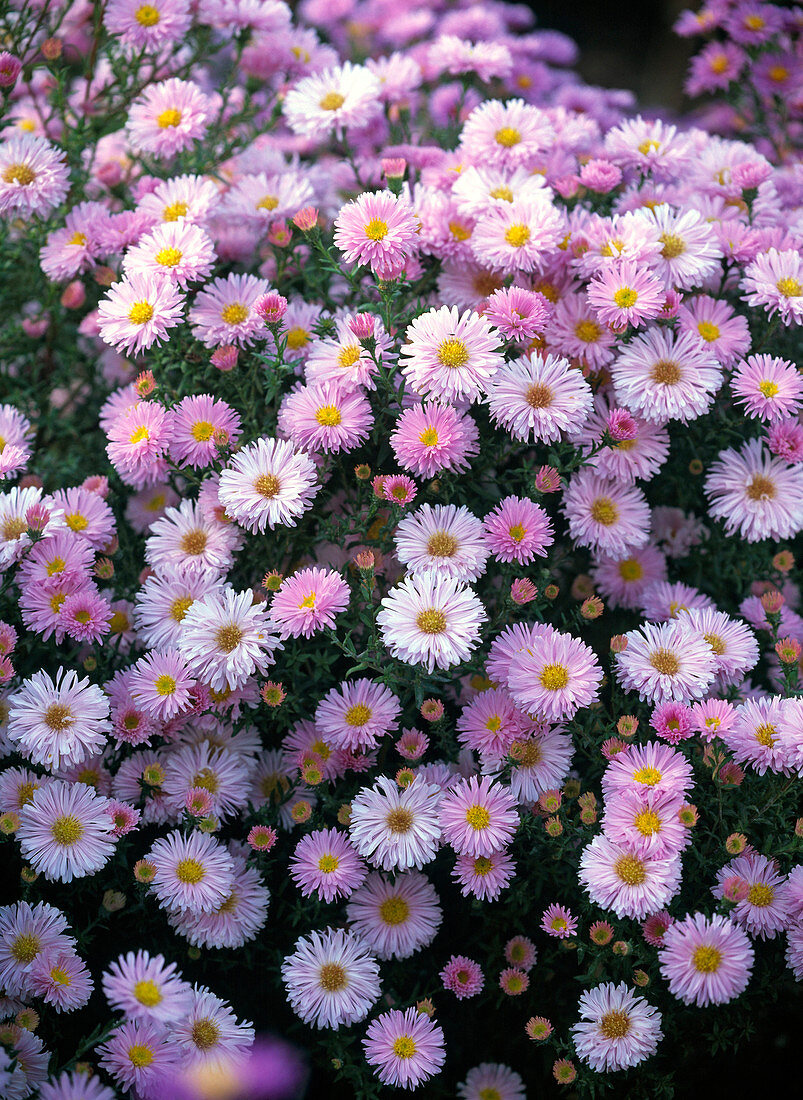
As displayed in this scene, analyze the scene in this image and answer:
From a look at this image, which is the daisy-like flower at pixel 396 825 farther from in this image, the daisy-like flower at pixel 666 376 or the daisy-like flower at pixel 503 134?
the daisy-like flower at pixel 503 134

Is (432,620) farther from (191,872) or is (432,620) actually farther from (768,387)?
(768,387)

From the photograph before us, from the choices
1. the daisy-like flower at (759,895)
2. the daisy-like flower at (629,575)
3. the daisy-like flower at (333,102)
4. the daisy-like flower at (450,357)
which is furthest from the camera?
the daisy-like flower at (333,102)

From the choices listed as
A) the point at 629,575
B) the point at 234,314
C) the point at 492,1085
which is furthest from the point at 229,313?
the point at 492,1085

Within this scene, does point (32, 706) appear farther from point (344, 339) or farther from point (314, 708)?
point (344, 339)

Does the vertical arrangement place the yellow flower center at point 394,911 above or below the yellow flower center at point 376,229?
below

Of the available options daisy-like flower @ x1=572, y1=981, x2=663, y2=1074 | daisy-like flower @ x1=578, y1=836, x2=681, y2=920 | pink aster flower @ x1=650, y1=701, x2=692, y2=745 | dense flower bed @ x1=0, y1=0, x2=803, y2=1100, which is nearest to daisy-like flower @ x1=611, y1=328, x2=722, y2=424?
dense flower bed @ x1=0, y1=0, x2=803, y2=1100

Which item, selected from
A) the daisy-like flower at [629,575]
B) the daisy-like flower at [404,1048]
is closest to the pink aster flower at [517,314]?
the daisy-like flower at [629,575]

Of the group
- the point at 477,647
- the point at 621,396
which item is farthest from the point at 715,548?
the point at 477,647
